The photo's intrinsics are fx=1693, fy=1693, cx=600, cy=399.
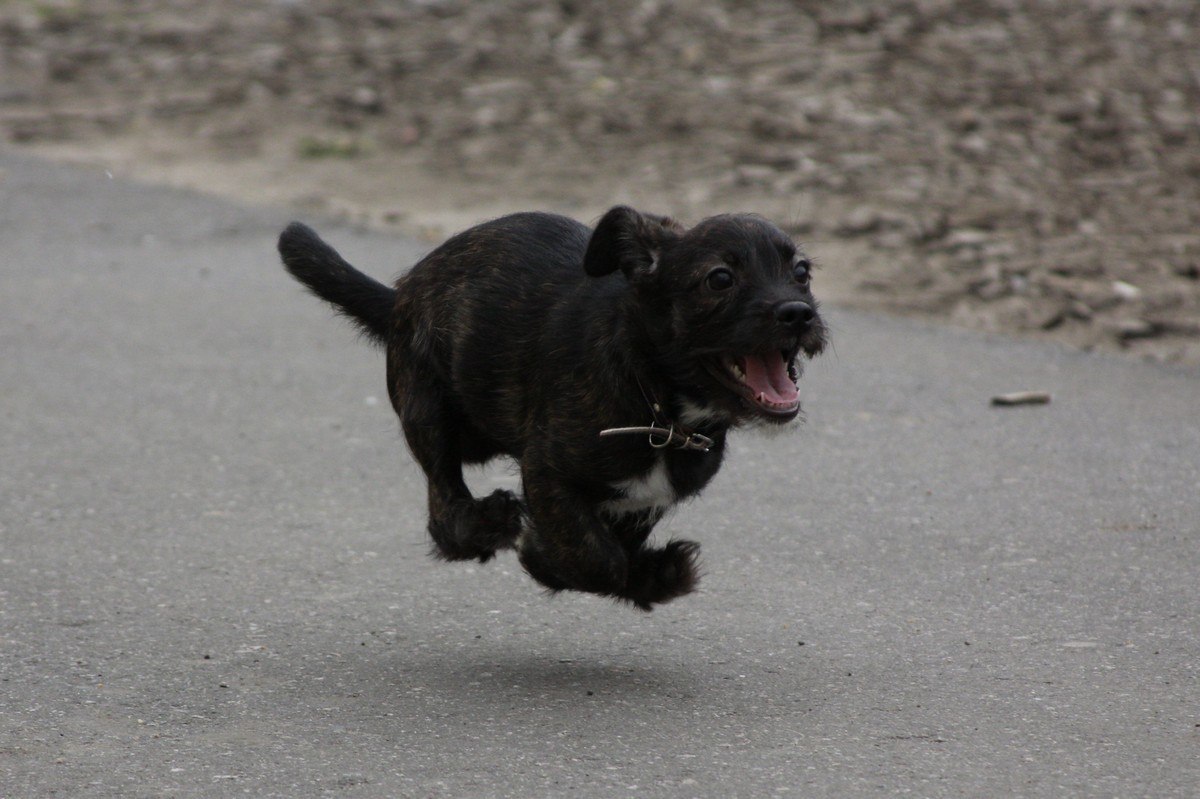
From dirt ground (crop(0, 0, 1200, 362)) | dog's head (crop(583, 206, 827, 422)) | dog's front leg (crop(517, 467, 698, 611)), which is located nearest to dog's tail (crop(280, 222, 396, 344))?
dog's front leg (crop(517, 467, 698, 611))

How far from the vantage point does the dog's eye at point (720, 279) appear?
4.33 m

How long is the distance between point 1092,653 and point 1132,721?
55cm

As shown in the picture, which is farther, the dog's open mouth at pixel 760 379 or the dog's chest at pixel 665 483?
the dog's chest at pixel 665 483

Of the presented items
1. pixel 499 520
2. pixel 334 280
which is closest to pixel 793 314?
pixel 499 520

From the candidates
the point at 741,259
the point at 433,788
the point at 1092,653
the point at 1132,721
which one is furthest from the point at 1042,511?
the point at 433,788

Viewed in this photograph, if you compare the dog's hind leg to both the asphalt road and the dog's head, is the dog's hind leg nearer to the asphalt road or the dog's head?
the asphalt road

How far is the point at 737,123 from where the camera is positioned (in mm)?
11773

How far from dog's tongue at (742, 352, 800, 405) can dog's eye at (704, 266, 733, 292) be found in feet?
0.63

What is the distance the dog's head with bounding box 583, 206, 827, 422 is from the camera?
168 inches

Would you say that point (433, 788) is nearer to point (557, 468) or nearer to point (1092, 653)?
point (557, 468)

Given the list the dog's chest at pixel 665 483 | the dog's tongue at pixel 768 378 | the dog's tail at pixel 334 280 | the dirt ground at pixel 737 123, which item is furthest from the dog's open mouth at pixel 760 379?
the dirt ground at pixel 737 123

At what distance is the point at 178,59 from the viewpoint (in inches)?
583

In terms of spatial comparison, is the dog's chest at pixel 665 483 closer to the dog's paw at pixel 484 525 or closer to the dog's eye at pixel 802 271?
the dog's paw at pixel 484 525

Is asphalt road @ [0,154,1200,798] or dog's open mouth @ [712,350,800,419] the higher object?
dog's open mouth @ [712,350,800,419]
